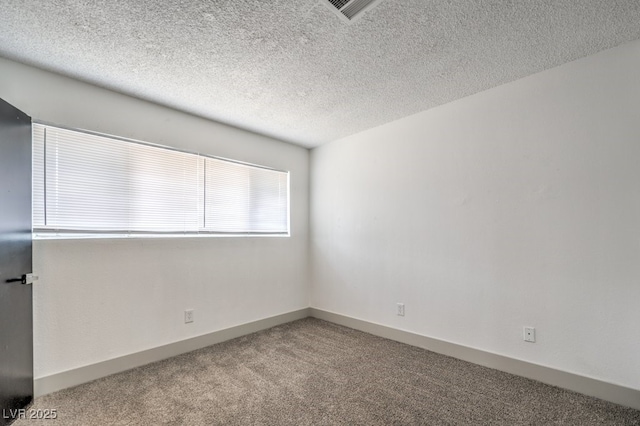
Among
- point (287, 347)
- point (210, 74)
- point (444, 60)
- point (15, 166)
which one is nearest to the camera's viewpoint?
point (15, 166)

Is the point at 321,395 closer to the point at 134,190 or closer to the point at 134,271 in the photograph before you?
the point at 134,271

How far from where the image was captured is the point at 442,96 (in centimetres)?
274

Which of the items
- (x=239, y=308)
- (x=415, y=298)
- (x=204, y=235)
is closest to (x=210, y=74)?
(x=204, y=235)

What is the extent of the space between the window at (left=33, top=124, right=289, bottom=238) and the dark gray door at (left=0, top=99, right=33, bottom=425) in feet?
0.60

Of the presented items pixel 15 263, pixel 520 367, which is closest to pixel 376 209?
pixel 520 367

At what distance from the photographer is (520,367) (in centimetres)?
237

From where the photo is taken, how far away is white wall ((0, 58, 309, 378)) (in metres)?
2.19

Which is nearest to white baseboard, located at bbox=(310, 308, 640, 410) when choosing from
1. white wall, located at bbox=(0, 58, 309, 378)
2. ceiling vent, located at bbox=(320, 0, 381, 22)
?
white wall, located at bbox=(0, 58, 309, 378)

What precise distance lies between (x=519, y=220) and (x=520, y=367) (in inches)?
47.8

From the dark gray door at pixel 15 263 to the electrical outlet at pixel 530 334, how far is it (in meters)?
3.63

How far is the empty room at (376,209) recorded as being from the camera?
5.99 ft

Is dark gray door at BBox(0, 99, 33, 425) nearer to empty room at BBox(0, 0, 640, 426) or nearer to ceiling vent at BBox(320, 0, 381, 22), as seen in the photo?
empty room at BBox(0, 0, 640, 426)

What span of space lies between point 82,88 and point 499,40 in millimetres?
3224

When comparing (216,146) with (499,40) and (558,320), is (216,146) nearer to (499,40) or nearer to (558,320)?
(499,40)
